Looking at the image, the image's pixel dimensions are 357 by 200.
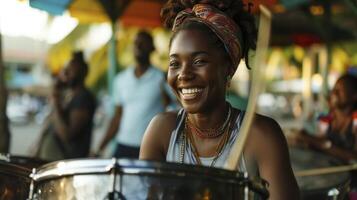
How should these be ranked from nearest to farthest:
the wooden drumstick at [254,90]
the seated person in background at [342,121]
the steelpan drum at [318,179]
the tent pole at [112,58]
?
the wooden drumstick at [254,90] → the steelpan drum at [318,179] → the seated person in background at [342,121] → the tent pole at [112,58]

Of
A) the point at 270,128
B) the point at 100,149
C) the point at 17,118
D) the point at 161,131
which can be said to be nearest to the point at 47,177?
the point at 161,131

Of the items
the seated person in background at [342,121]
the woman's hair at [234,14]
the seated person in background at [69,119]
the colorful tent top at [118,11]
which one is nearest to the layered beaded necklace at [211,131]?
the woman's hair at [234,14]

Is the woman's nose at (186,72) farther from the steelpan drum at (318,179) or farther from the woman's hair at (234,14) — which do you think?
the steelpan drum at (318,179)

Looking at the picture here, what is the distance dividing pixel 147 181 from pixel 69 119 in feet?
13.9

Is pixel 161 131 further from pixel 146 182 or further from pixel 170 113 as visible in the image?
pixel 146 182

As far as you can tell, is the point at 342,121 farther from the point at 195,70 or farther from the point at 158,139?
the point at 195,70

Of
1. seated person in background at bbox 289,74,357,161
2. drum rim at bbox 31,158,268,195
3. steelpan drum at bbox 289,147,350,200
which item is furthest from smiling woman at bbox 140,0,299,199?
seated person in background at bbox 289,74,357,161

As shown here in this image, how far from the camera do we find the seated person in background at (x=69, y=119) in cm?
615

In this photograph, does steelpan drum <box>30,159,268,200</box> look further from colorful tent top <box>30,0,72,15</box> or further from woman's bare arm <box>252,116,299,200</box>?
colorful tent top <box>30,0,72,15</box>

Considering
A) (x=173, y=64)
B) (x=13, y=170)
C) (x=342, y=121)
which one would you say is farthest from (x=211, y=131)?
(x=342, y=121)

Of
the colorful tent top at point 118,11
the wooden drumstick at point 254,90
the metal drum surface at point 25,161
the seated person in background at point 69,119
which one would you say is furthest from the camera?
the colorful tent top at point 118,11

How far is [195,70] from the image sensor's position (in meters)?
2.67

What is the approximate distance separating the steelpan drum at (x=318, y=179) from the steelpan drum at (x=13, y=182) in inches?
58.2

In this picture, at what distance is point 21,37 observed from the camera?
4103 centimetres
